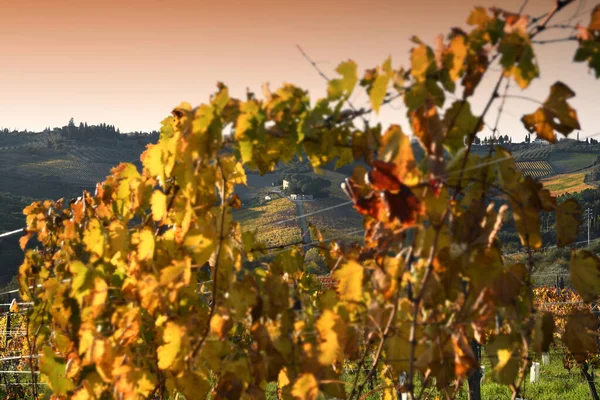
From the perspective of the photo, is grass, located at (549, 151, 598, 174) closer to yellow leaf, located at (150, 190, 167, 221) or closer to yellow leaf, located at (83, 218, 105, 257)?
yellow leaf, located at (83, 218, 105, 257)

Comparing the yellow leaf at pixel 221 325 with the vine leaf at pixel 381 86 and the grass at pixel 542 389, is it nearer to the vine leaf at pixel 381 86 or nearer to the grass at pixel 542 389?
the vine leaf at pixel 381 86

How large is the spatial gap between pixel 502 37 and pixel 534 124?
304mm

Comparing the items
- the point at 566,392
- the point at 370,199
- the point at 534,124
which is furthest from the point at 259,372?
the point at 566,392

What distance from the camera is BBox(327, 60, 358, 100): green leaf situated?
157 centimetres

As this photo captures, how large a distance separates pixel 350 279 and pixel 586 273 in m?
0.61

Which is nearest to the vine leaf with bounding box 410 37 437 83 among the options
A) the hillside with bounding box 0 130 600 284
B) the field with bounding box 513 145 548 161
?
the hillside with bounding box 0 130 600 284

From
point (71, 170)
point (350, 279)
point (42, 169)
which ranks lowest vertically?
point (350, 279)

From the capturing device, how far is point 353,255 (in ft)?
6.18

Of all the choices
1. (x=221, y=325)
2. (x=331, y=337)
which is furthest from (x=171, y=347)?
(x=331, y=337)

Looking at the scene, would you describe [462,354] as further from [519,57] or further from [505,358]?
[519,57]

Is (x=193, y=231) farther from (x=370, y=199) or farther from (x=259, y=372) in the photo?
(x=370, y=199)

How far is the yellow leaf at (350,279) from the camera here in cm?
164

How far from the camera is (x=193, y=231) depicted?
6.14 ft

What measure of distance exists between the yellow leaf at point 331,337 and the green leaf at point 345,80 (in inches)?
22.8
